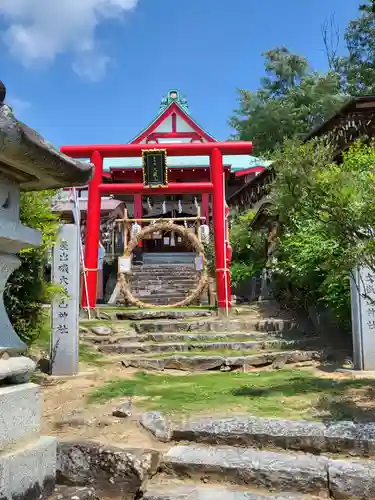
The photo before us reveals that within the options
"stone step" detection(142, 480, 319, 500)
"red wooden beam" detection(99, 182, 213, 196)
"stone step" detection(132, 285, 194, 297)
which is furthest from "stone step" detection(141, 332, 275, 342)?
"stone step" detection(132, 285, 194, 297)

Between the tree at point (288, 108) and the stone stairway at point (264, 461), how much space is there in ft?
71.0

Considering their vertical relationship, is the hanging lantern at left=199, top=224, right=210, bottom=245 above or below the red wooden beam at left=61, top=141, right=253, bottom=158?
below

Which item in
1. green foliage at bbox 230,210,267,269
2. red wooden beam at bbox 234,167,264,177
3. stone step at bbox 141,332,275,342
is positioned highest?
red wooden beam at bbox 234,167,264,177

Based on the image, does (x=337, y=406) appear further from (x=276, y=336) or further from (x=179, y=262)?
(x=179, y=262)

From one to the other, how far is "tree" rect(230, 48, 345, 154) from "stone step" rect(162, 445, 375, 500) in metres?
22.0

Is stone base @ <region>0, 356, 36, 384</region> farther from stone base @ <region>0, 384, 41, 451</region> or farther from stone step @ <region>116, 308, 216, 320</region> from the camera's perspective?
stone step @ <region>116, 308, 216, 320</region>

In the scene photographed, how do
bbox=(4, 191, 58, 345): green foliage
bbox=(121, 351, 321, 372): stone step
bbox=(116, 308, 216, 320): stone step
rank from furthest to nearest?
1. bbox=(116, 308, 216, 320): stone step
2. bbox=(121, 351, 321, 372): stone step
3. bbox=(4, 191, 58, 345): green foliage

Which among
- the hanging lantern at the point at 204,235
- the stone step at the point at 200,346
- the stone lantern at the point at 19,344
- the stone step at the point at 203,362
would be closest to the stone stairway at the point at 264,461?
the stone lantern at the point at 19,344

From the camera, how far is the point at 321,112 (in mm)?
25391

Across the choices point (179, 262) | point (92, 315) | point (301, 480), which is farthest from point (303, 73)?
point (301, 480)

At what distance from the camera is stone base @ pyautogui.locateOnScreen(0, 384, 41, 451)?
2852mm

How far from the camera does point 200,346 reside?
29.2 ft

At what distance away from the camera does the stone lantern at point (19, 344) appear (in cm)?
276

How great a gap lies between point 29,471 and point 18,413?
361mm
